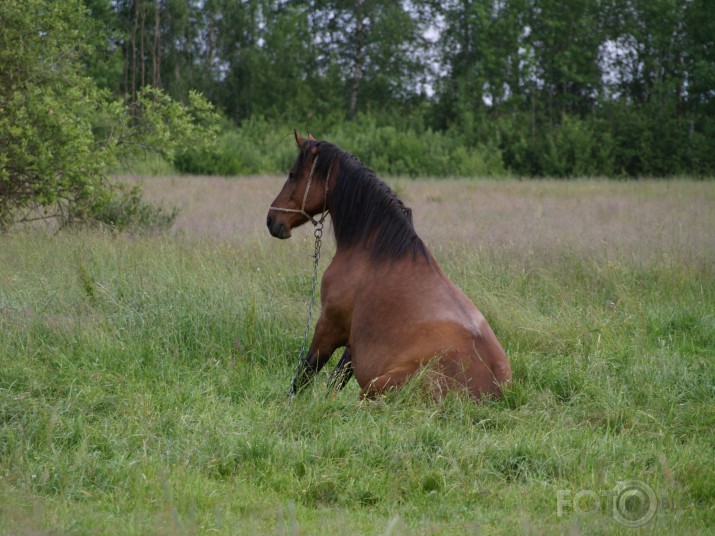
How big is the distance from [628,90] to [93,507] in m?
36.6

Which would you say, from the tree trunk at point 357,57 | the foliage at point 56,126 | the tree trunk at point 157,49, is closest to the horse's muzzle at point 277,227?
the foliage at point 56,126

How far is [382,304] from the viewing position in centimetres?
515

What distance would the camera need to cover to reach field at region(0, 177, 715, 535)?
3742 mm

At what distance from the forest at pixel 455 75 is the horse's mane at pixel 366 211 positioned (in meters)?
21.3

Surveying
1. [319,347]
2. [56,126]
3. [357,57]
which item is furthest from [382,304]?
[357,57]

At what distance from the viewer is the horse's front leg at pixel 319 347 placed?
5.39 metres

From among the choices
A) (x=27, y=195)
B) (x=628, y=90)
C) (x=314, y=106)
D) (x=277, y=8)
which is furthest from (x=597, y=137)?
(x=27, y=195)

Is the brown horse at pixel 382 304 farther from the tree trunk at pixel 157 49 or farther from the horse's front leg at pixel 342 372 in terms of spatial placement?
the tree trunk at pixel 157 49

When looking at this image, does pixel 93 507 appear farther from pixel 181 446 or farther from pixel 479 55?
pixel 479 55

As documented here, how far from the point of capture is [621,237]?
10523mm

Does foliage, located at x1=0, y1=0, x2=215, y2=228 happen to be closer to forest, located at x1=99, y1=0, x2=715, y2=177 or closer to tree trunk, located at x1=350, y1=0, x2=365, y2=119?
forest, located at x1=99, y1=0, x2=715, y2=177

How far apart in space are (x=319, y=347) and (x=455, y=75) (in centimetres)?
3720

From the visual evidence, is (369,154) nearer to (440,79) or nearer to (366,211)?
(440,79)

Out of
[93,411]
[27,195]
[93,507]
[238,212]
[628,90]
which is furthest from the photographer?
[628,90]
